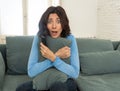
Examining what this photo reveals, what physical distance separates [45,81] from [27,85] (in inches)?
6.7

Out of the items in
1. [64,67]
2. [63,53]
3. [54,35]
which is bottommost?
[64,67]

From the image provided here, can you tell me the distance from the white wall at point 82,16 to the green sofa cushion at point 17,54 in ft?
5.27

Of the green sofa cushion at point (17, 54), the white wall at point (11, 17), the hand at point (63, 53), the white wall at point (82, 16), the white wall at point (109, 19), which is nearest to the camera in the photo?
the hand at point (63, 53)

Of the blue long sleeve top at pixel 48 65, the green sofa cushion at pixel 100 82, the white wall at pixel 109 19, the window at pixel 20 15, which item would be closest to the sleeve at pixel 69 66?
the blue long sleeve top at pixel 48 65

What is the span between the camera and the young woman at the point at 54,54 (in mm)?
1706

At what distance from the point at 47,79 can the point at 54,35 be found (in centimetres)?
42

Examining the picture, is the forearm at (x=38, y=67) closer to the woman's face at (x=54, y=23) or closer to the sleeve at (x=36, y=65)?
Result: the sleeve at (x=36, y=65)

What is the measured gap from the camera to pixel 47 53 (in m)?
1.73

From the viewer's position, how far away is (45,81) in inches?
66.2

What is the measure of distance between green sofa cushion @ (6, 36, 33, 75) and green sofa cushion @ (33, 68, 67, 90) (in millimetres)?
599

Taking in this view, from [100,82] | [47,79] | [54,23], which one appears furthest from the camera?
[100,82]

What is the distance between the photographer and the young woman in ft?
5.60

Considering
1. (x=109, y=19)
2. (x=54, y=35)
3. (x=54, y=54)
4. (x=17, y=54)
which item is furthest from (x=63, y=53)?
(x=109, y=19)

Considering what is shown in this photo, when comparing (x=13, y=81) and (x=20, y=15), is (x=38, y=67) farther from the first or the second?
(x=20, y=15)
